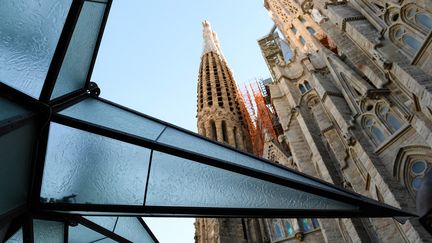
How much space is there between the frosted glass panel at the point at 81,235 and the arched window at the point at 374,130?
31.4ft

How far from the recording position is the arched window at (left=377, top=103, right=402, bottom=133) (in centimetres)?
1066

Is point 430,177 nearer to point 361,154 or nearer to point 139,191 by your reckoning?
point 139,191

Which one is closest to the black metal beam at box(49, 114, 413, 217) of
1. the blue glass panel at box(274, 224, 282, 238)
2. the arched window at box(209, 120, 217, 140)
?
the blue glass panel at box(274, 224, 282, 238)

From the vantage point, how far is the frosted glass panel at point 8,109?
2.46 meters

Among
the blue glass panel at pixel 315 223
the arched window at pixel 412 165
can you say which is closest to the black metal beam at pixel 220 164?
the arched window at pixel 412 165

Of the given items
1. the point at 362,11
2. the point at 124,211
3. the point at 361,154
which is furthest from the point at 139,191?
the point at 362,11

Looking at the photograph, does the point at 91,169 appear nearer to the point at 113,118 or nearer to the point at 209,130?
the point at 113,118

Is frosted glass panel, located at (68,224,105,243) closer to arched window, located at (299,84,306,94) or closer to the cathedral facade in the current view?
the cathedral facade

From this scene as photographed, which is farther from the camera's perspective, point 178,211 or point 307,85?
point 307,85

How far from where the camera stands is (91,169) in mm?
3395

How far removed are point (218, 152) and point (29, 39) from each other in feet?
6.66

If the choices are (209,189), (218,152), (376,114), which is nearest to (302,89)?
(376,114)

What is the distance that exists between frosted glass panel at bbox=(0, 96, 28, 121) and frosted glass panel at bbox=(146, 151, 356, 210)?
122cm

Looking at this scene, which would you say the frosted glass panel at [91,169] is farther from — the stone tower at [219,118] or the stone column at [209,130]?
the stone column at [209,130]
